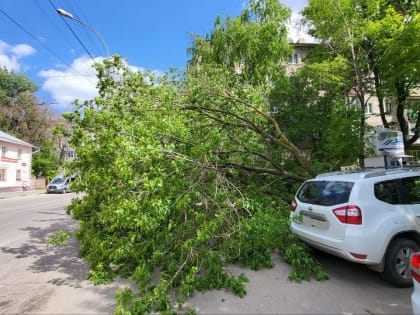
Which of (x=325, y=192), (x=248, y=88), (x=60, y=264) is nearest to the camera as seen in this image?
(x=325, y=192)

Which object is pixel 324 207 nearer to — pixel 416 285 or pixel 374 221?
pixel 374 221

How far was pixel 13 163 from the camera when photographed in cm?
2867

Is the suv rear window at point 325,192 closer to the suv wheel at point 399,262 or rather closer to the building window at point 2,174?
the suv wheel at point 399,262

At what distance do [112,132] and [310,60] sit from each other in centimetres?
1256

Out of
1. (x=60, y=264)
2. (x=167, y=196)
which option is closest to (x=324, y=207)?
(x=167, y=196)

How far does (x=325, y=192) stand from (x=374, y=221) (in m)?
0.87

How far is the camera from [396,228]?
3.92 meters

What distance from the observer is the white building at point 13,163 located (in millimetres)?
27120

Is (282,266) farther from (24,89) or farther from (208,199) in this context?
(24,89)

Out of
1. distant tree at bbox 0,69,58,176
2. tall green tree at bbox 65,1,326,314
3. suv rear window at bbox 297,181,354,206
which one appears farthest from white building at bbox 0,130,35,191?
suv rear window at bbox 297,181,354,206

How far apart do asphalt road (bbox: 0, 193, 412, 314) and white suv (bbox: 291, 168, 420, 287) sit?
1.59ft

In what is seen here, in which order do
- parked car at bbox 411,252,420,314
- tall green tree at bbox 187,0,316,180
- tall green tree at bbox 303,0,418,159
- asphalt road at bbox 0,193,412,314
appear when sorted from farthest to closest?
tall green tree at bbox 303,0,418,159 → tall green tree at bbox 187,0,316,180 → asphalt road at bbox 0,193,412,314 → parked car at bbox 411,252,420,314

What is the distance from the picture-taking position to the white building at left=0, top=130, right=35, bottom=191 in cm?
2712

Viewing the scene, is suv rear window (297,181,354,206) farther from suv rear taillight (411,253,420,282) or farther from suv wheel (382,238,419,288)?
suv rear taillight (411,253,420,282)
